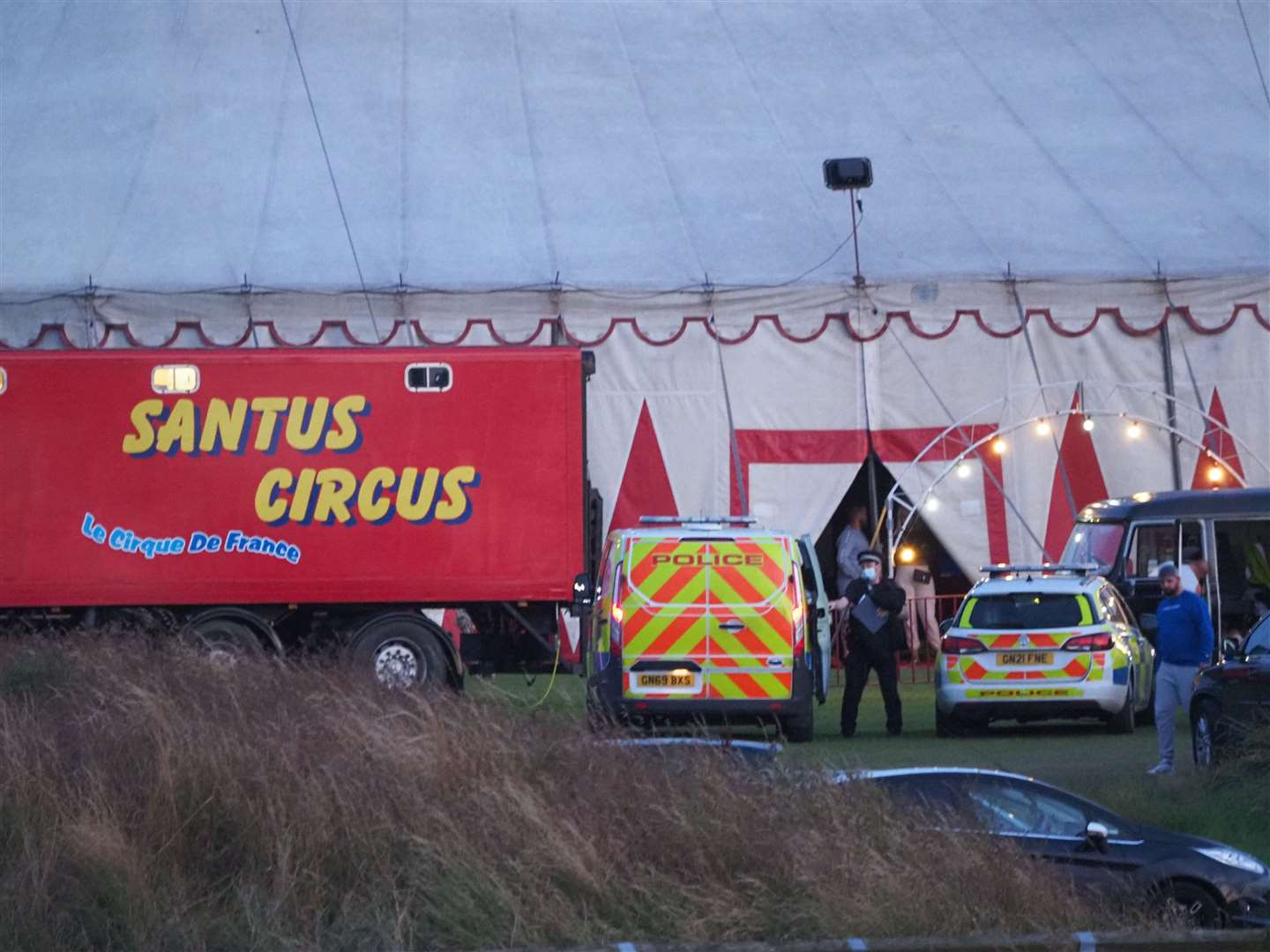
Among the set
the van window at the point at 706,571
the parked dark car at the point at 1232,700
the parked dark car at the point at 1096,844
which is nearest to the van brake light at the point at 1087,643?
the parked dark car at the point at 1232,700

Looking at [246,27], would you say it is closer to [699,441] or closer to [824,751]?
[699,441]

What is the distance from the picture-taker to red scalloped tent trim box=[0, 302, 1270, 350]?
20203 mm

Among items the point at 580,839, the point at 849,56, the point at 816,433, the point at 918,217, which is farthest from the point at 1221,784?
the point at 849,56

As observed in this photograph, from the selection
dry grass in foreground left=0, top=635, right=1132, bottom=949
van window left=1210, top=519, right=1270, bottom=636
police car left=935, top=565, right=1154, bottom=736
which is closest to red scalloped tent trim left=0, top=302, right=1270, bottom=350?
van window left=1210, top=519, right=1270, bottom=636

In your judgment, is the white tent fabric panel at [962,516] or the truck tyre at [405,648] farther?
the white tent fabric panel at [962,516]

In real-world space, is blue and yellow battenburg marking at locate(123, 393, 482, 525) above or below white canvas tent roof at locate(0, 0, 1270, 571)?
below

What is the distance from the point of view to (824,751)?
1459cm

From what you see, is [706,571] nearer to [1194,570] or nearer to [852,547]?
[1194,570]

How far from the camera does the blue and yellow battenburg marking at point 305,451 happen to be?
681 inches

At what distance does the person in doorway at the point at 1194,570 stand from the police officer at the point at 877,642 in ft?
8.72

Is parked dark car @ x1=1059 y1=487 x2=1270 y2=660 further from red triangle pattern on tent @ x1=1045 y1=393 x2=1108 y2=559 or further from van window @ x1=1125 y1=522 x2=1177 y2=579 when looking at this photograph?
red triangle pattern on tent @ x1=1045 y1=393 x2=1108 y2=559

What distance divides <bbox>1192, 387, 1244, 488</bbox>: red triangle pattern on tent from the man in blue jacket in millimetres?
7347

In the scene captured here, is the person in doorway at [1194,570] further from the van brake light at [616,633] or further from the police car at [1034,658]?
the van brake light at [616,633]

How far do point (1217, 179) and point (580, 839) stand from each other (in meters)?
17.5
